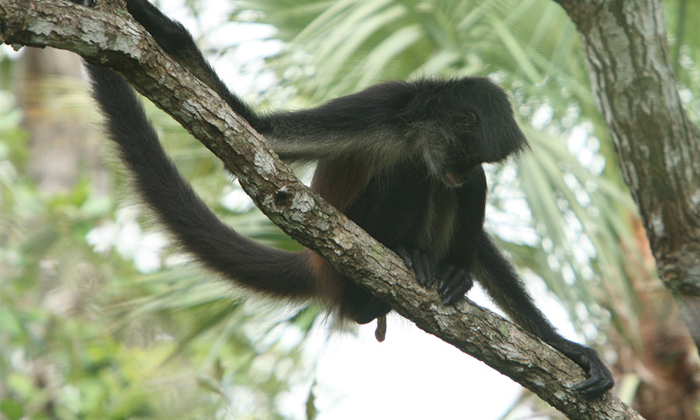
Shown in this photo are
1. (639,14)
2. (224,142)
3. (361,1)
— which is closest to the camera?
(224,142)

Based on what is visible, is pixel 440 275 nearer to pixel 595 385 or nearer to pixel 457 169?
pixel 457 169

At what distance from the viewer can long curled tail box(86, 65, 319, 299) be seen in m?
3.09

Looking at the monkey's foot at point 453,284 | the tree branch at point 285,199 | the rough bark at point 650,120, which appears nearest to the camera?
the tree branch at point 285,199

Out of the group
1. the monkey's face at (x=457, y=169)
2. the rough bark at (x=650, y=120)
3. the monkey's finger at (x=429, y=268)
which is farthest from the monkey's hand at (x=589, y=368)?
the monkey's face at (x=457, y=169)

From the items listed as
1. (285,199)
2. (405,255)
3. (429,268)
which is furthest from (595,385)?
(285,199)

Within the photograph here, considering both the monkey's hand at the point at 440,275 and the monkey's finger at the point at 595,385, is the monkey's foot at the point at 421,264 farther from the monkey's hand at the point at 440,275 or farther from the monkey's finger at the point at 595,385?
→ the monkey's finger at the point at 595,385

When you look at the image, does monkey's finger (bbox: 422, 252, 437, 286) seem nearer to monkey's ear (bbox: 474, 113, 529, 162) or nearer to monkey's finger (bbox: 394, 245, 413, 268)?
monkey's finger (bbox: 394, 245, 413, 268)

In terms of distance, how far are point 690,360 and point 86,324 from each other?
569 cm

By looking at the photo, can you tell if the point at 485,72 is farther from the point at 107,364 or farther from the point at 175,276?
the point at 107,364

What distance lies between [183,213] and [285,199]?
1.22 m

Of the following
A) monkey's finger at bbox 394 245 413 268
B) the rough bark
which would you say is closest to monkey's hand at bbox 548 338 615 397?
the rough bark

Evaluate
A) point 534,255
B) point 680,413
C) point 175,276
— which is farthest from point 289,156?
point 680,413

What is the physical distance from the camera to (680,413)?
5648 mm

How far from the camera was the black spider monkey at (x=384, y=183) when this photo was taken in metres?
3.27
